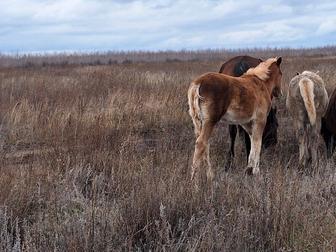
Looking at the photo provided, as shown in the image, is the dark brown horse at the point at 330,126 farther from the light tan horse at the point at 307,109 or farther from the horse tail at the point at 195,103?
the horse tail at the point at 195,103

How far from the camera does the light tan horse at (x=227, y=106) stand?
6.46m

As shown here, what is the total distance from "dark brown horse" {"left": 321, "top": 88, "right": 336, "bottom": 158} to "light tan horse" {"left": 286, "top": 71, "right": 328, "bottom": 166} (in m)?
0.09

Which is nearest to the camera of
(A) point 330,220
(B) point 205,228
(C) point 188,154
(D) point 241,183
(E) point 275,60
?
Result: (B) point 205,228

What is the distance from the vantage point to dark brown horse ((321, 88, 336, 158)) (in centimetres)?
835

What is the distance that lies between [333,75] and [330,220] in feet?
39.8

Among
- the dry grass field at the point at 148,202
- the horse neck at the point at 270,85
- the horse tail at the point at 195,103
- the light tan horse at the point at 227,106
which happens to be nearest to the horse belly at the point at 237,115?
the light tan horse at the point at 227,106

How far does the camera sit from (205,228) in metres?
4.08

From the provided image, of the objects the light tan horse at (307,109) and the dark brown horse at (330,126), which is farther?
the dark brown horse at (330,126)

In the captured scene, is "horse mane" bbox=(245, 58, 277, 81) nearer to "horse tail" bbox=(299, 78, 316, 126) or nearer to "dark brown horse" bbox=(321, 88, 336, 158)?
"horse tail" bbox=(299, 78, 316, 126)

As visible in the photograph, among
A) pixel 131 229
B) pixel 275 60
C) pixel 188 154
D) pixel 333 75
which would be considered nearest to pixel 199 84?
pixel 188 154

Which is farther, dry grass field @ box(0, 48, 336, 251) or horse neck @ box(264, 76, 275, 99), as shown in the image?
horse neck @ box(264, 76, 275, 99)

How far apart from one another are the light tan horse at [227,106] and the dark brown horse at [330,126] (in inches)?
56.4

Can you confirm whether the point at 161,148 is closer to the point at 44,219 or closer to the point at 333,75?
the point at 44,219

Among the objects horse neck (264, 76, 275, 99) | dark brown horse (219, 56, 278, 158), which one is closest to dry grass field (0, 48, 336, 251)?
dark brown horse (219, 56, 278, 158)
